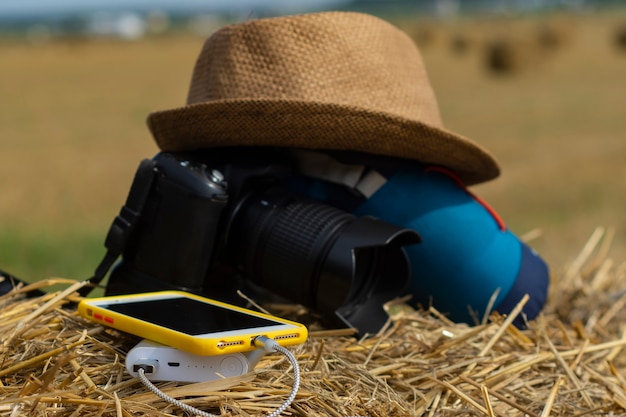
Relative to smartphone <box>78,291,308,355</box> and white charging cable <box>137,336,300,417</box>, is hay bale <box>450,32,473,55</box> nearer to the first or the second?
smartphone <box>78,291,308,355</box>

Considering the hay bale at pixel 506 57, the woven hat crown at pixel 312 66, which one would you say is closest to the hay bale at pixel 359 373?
the woven hat crown at pixel 312 66

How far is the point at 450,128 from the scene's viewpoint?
8914mm

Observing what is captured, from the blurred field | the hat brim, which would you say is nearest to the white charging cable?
the hat brim

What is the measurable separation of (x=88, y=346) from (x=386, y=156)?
918 mm

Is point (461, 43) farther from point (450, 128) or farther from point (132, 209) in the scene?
point (132, 209)

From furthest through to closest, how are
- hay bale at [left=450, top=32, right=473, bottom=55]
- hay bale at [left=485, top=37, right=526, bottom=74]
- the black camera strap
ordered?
hay bale at [left=450, top=32, right=473, bottom=55] < hay bale at [left=485, top=37, right=526, bottom=74] < the black camera strap

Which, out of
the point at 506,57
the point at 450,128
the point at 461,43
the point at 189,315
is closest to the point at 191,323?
the point at 189,315

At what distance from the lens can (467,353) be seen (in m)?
1.76

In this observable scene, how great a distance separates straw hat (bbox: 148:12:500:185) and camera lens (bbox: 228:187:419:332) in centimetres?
18

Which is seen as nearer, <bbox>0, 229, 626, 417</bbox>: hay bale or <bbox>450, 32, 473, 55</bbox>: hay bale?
<bbox>0, 229, 626, 417</bbox>: hay bale

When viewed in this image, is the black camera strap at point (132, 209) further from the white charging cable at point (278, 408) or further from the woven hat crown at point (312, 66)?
the white charging cable at point (278, 408)

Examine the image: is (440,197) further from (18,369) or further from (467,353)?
(18,369)

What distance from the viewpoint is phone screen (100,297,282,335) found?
1.38 meters

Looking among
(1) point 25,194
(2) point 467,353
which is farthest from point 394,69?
(1) point 25,194
